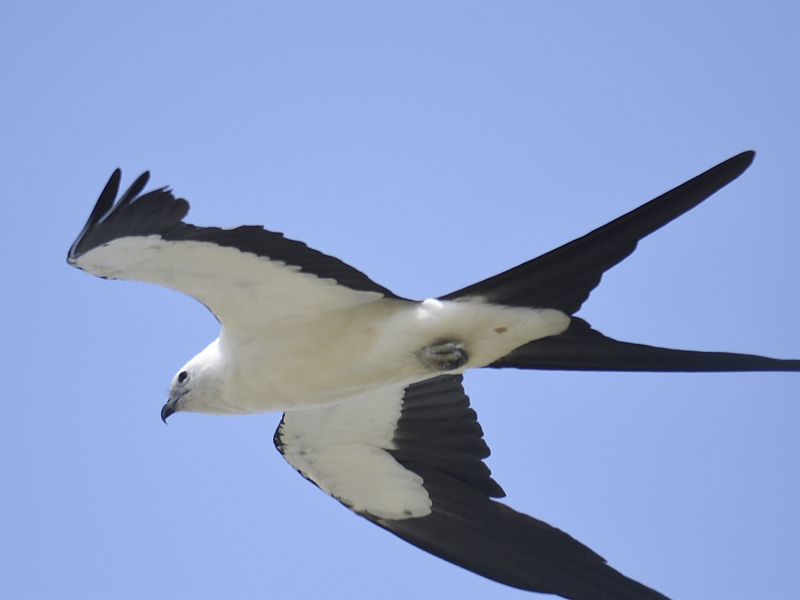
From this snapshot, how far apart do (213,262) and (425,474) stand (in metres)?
2.48

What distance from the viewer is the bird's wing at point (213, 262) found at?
5.21m

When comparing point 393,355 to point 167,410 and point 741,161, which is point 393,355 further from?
point 741,161

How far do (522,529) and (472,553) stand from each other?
0.39 meters

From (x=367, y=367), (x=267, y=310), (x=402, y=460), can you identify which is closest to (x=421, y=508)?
(x=402, y=460)

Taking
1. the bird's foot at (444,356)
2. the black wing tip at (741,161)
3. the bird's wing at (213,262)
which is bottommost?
the bird's foot at (444,356)

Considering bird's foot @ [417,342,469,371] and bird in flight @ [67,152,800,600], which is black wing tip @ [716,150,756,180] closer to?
bird in flight @ [67,152,800,600]

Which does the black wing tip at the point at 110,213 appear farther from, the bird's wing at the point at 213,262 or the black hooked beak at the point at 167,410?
the black hooked beak at the point at 167,410

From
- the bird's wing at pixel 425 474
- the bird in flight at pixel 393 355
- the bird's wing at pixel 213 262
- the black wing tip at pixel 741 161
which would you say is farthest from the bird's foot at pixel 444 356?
the black wing tip at pixel 741 161

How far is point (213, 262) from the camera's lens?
18.6ft

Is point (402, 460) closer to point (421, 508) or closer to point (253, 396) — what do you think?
point (421, 508)

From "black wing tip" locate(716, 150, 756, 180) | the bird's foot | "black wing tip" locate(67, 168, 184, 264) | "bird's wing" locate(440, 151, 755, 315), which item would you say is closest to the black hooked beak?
"black wing tip" locate(67, 168, 184, 264)

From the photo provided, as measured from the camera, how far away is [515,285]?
568 centimetres

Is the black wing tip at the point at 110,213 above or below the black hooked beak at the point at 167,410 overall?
above

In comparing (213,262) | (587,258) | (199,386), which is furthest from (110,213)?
(587,258)
